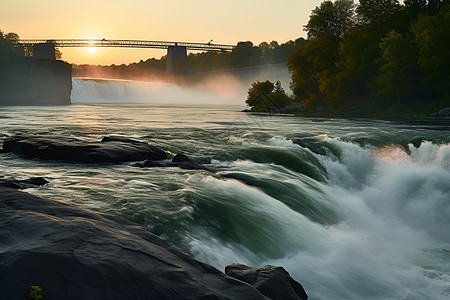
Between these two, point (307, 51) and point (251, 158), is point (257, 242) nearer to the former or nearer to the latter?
point (251, 158)

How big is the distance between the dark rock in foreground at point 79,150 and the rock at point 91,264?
32.0ft

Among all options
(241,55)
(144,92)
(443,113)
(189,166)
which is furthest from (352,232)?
(241,55)

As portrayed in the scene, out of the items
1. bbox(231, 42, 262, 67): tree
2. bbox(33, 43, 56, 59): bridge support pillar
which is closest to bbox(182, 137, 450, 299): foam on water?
bbox(33, 43, 56, 59): bridge support pillar

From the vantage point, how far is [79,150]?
640 inches

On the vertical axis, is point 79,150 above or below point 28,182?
above

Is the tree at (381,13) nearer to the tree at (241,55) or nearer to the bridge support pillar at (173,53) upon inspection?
the bridge support pillar at (173,53)

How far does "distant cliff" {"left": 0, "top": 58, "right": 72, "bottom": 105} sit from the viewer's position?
81688 mm

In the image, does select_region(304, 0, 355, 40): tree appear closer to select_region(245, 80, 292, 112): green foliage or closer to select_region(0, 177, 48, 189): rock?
select_region(245, 80, 292, 112): green foliage

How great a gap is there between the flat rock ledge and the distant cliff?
3242 inches

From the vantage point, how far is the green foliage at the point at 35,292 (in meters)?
4.27

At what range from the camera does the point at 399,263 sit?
34.8ft

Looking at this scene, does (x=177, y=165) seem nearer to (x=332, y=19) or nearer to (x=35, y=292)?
(x=35, y=292)

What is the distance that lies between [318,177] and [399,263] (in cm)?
726

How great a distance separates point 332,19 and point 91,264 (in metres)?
73.4
